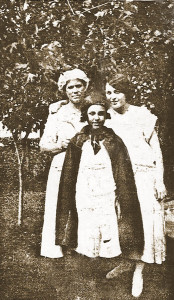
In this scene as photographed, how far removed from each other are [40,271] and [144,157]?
3.88 ft

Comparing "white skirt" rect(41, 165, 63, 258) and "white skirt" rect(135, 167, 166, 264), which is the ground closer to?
"white skirt" rect(41, 165, 63, 258)

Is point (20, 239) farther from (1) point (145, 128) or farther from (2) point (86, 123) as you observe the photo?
(1) point (145, 128)

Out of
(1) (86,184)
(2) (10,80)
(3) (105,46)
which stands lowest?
(1) (86,184)

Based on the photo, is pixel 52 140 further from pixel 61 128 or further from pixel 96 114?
pixel 96 114

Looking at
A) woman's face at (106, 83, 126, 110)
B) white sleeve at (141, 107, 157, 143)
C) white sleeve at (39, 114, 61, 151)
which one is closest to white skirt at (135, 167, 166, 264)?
white sleeve at (141, 107, 157, 143)

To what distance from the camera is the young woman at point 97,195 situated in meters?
3.09

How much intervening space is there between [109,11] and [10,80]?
3.12 ft

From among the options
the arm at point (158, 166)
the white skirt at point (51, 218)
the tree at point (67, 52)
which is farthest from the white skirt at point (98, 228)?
the tree at point (67, 52)

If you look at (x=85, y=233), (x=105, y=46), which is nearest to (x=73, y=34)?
(x=105, y=46)

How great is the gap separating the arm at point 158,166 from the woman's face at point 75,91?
65 centimetres

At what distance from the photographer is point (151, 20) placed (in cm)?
325

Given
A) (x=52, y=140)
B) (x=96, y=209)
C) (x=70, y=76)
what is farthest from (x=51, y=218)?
(x=70, y=76)

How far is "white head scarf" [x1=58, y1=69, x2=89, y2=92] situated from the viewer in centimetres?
315

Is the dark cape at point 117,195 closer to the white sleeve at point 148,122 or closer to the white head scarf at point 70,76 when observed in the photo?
the white sleeve at point 148,122
